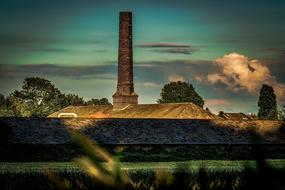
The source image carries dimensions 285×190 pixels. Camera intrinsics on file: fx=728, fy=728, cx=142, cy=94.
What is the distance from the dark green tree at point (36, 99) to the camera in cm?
9575

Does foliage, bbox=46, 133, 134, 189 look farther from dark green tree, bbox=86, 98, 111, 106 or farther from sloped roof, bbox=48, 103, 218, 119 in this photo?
dark green tree, bbox=86, 98, 111, 106

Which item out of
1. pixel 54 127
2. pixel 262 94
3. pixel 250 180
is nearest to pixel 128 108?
pixel 262 94

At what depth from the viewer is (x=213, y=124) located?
2045 inches

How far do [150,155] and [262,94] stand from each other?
54.7 metres

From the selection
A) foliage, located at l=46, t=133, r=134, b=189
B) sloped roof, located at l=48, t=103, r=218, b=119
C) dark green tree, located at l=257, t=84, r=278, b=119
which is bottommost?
foliage, located at l=46, t=133, r=134, b=189

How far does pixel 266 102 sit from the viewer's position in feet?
318

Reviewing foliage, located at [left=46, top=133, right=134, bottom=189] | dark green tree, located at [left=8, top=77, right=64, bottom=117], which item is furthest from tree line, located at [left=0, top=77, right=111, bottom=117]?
foliage, located at [left=46, top=133, right=134, bottom=189]

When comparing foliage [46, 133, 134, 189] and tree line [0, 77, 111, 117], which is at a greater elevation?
tree line [0, 77, 111, 117]

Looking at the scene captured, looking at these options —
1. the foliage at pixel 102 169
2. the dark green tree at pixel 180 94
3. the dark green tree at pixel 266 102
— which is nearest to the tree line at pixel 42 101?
the dark green tree at pixel 266 102

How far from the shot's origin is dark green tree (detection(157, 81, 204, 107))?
108688 millimetres

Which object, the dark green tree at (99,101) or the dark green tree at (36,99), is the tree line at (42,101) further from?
the dark green tree at (99,101)

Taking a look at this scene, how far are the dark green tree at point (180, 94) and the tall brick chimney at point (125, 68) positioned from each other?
93.3 feet

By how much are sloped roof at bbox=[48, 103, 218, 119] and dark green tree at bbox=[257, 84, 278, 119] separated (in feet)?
75.9

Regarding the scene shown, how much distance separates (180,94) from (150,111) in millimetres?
35571
